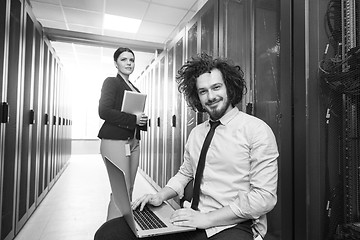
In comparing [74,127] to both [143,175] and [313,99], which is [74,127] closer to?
[143,175]

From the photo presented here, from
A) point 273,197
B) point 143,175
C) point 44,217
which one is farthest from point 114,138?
point 143,175

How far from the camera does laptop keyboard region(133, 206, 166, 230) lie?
88 centimetres

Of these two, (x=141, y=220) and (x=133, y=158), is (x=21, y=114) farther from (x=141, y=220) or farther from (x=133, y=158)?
(x=141, y=220)

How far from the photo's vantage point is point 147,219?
3.08ft

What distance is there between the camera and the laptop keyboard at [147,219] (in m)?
0.88

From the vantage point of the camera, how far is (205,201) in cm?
110

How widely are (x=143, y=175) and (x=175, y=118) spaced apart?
2.41 metres

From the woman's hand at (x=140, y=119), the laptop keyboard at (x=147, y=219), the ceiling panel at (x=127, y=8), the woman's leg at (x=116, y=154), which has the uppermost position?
the ceiling panel at (x=127, y=8)

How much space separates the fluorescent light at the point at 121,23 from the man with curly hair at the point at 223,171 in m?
3.36

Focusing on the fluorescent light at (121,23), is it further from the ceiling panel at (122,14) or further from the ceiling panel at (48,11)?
the ceiling panel at (48,11)

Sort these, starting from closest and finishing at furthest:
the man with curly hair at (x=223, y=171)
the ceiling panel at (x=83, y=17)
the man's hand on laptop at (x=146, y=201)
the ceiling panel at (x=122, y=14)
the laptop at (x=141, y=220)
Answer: the laptop at (x=141, y=220) < the man with curly hair at (x=223, y=171) < the man's hand on laptop at (x=146, y=201) < the ceiling panel at (x=122, y=14) < the ceiling panel at (x=83, y=17)

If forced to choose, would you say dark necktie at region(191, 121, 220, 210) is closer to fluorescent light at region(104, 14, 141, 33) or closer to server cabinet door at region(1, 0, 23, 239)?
server cabinet door at region(1, 0, 23, 239)

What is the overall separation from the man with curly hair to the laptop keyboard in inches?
1.3

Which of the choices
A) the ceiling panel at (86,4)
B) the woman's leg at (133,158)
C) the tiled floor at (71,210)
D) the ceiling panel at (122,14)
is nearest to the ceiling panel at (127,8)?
the ceiling panel at (122,14)
